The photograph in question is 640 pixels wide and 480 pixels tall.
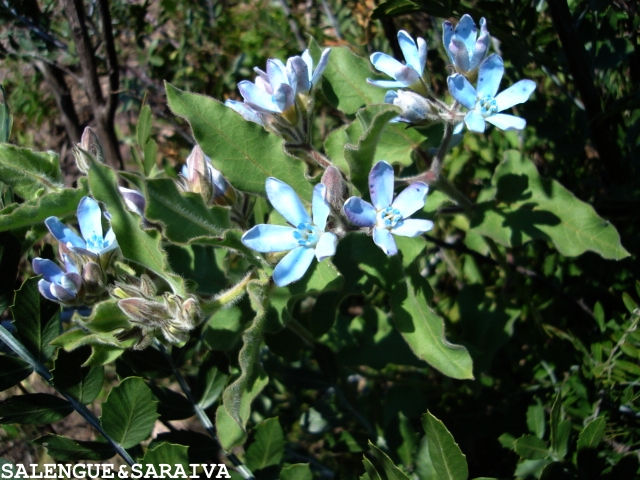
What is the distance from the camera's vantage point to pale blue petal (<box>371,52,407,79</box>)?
183 cm

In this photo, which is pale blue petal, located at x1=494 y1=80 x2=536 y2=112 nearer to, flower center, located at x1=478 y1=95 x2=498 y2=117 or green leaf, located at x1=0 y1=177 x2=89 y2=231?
flower center, located at x1=478 y1=95 x2=498 y2=117

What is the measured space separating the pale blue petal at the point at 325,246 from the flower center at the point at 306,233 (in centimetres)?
4

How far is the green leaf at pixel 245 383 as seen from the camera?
5.43 feet

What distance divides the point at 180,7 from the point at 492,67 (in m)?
3.05

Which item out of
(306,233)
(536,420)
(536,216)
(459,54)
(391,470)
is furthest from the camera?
(536,420)

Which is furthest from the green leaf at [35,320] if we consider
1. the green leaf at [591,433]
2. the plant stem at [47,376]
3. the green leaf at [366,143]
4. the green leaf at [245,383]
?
the green leaf at [591,433]

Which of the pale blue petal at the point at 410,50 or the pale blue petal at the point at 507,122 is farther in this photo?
the pale blue petal at the point at 410,50

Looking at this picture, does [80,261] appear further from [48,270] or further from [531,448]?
[531,448]

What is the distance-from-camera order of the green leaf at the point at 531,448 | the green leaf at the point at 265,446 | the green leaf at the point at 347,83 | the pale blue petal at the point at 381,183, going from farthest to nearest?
the green leaf at the point at 347,83 < the green leaf at the point at 265,446 < the green leaf at the point at 531,448 < the pale blue petal at the point at 381,183

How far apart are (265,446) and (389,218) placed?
2.69ft

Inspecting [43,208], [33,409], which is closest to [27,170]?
[43,208]

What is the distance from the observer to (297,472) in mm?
1844

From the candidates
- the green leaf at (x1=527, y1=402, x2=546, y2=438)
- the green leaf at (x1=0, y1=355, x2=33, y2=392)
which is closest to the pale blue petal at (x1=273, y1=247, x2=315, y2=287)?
the green leaf at (x1=0, y1=355, x2=33, y2=392)

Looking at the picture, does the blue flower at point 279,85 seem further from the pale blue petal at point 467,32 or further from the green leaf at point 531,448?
the green leaf at point 531,448
